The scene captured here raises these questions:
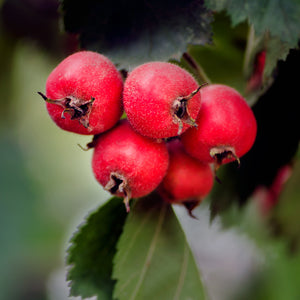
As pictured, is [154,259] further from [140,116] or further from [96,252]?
[140,116]

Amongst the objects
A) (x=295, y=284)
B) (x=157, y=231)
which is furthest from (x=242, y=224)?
(x=157, y=231)

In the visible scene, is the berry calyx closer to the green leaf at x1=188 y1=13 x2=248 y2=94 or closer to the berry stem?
the berry stem

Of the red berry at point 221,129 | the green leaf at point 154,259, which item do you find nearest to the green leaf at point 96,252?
the green leaf at point 154,259

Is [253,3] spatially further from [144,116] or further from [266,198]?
[266,198]

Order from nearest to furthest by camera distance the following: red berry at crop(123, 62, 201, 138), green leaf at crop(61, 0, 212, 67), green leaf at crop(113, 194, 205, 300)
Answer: red berry at crop(123, 62, 201, 138) → green leaf at crop(61, 0, 212, 67) → green leaf at crop(113, 194, 205, 300)

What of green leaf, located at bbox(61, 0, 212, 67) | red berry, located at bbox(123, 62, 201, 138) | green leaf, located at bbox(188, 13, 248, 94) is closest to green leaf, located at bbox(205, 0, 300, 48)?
green leaf, located at bbox(61, 0, 212, 67)
